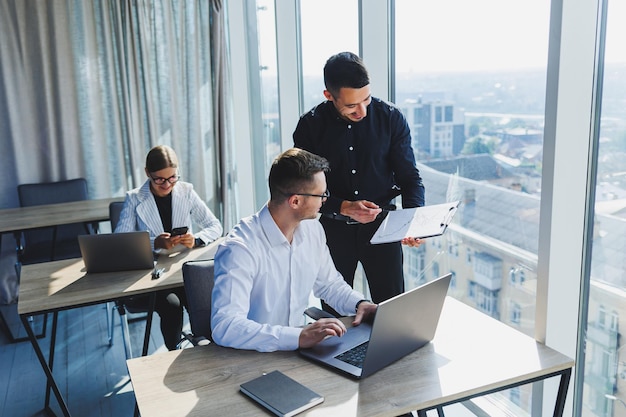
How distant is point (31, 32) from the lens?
471 centimetres

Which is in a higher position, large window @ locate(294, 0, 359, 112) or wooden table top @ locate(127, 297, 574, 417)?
large window @ locate(294, 0, 359, 112)

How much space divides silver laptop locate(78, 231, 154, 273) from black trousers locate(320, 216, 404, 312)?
87 cm

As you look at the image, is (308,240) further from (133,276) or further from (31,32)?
(31,32)

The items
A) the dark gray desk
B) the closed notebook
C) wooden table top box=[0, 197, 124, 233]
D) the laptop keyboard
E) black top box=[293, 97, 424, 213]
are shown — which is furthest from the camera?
wooden table top box=[0, 197, 124, 233]

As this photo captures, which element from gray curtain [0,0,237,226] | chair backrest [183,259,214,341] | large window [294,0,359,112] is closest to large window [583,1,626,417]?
chair backrest [183,259,214,341]

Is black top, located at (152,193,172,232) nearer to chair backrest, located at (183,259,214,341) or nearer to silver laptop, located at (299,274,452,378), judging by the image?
chair backrest, located at (183,259,214,341)

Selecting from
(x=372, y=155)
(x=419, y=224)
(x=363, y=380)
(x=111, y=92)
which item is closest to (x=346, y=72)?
(x=372, y=155)

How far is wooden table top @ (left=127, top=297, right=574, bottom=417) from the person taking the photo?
1.40 m

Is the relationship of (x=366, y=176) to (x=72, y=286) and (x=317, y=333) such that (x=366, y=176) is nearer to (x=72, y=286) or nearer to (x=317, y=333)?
(x=317, y=333)

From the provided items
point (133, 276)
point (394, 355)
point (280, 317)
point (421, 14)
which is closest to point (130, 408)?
point (133, 276)

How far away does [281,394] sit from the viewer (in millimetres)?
1423

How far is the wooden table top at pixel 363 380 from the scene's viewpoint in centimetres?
140

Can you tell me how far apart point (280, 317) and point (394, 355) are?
1.71 ft

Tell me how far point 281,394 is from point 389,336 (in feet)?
1.05
